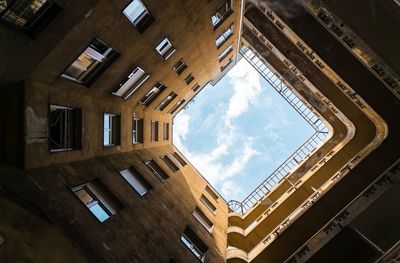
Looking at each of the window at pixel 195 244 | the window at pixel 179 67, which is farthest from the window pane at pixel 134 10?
the window at pixel 195 244

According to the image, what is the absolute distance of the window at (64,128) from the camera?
8734mm

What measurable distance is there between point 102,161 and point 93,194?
1.69 m

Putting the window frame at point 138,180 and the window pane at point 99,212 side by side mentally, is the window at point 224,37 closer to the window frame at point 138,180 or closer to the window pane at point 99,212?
the window frame at point 138,180

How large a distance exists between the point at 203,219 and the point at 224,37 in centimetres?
973

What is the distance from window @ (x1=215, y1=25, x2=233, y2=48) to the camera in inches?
739

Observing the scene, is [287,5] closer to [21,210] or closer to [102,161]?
[102,161]

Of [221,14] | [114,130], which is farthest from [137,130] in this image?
[221,14]

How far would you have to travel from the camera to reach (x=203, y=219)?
1780cm

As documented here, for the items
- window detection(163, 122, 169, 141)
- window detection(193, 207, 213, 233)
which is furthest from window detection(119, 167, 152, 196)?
window detection(163, 122, 169, 141)

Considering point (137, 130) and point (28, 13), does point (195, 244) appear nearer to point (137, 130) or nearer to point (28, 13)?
point (137, 130)

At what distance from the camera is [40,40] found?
724 cm

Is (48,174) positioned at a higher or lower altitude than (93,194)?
higher

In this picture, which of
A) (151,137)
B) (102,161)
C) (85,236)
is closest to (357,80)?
(151,137)

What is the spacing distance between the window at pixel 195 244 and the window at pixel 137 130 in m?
4.46
